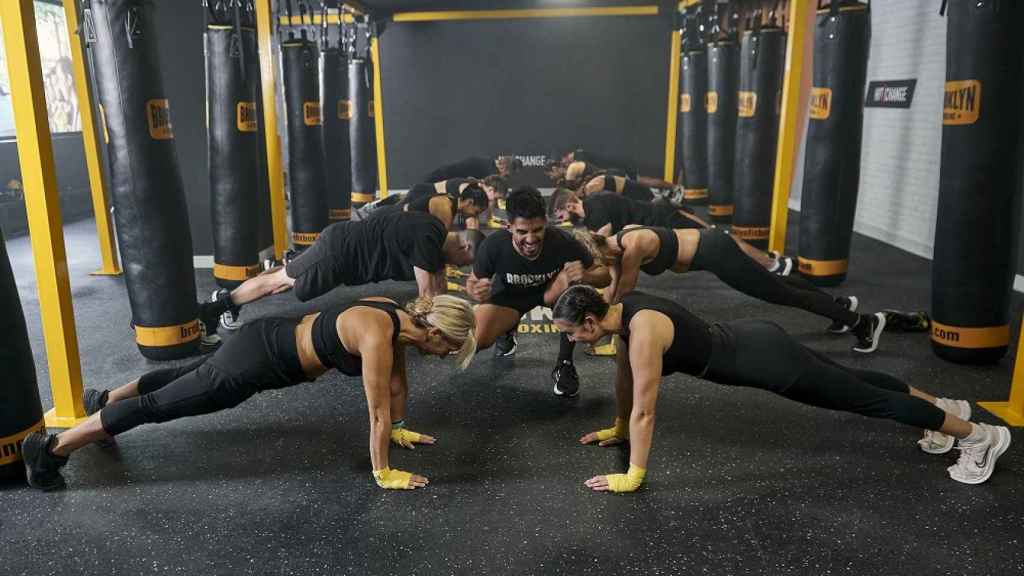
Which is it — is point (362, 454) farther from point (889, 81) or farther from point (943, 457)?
point (889, 81)

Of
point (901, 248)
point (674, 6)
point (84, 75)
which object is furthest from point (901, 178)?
point (84, 75)

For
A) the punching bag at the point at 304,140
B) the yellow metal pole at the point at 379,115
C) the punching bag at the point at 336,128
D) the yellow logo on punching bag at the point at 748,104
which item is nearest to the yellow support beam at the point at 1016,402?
the yellow logo on punching bag at the point at 748,104

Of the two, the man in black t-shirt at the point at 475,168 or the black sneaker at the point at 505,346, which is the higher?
the man in black t-shirt at the point at 475,168

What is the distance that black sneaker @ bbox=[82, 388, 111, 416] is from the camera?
12.2 ft

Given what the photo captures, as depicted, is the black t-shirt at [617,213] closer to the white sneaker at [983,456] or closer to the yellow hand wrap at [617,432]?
the yellow hand wrap at [617,432]

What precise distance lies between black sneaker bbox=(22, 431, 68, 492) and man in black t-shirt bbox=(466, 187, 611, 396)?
2.04 metres

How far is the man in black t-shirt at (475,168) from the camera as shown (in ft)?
29.9

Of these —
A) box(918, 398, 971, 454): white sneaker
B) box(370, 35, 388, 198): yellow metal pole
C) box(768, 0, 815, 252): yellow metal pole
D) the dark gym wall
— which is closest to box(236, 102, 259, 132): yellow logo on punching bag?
box(768, 0, 815, 252): yellow metal pole

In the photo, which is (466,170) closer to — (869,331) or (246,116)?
(246,116)

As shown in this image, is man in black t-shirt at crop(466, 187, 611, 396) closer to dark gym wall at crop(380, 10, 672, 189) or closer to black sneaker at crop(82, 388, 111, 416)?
black sneaker at crop(82, 388, 111, 416)

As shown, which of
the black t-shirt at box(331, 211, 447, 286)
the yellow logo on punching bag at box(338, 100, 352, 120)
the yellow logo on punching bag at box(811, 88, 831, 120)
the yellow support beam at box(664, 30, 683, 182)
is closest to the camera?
the black t-shirt at box(331, 211, 447, 286)

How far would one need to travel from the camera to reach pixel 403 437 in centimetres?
350

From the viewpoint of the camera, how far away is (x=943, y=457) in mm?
3318

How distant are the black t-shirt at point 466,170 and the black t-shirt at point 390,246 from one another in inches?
175
